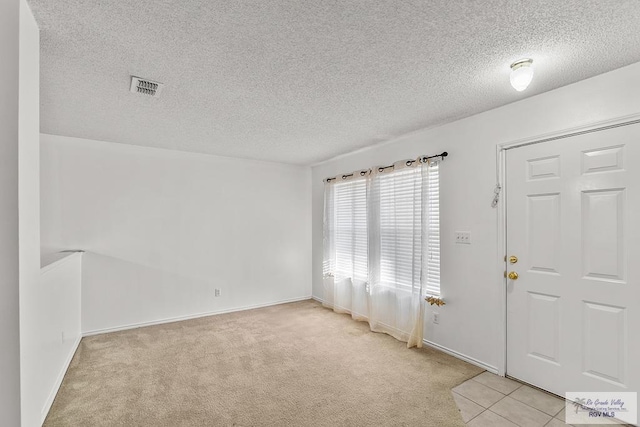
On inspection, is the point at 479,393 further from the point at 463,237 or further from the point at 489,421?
the point at 463,237

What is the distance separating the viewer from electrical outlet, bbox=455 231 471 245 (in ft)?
9.97

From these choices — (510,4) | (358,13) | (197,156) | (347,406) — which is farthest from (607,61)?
(197,156)

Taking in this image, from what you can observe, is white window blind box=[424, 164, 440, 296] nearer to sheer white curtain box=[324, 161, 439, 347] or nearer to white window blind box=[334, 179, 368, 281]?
sheer white curtain box=[324, 161, 439, 347]

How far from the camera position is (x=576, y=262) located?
2.35 meters

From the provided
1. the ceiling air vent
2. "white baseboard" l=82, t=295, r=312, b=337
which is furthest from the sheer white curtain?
the ceiling air vent

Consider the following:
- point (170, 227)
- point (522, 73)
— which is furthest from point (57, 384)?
point (522, 73)

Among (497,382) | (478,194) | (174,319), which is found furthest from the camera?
(174,319)

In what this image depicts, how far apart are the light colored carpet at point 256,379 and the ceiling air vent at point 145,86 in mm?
2419

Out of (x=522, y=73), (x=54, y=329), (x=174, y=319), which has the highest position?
(x=522, y=73)

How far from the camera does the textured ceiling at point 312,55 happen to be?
1542 millimetres

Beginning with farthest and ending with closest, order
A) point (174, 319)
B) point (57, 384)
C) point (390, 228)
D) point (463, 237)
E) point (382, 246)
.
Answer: point (174, 319), point (382, 246), point (390, 228), point (463, 237), point (57, 384)

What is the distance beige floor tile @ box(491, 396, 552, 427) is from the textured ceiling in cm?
244

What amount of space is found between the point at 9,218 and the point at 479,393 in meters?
3.23

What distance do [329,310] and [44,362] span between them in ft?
11.2
